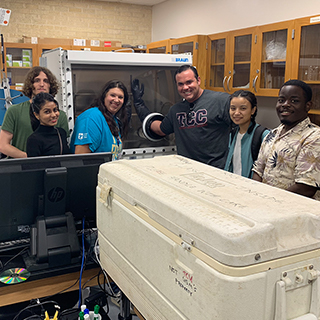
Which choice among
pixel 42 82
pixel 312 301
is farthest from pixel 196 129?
pixel 312 301

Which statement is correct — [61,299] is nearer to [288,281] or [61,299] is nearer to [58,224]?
[58,224]

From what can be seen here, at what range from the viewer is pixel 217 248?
0.58 meters

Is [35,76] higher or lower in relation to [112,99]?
higher

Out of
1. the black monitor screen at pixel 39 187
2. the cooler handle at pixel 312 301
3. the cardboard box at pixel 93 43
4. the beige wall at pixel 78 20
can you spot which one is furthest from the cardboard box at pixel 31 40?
the cooler handle at pixel 312 301

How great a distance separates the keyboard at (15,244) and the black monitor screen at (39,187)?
0.10 meters

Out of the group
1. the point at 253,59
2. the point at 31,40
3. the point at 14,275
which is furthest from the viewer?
the point at 31,40

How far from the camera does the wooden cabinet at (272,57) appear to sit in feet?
9.83

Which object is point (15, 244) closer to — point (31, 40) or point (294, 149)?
point (294, 149)

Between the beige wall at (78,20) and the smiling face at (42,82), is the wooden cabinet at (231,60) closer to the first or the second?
the smiling face at (42,82)

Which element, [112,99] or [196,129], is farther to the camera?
[196,129]

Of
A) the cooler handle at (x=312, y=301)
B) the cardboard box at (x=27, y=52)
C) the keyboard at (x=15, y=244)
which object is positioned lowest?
the keyboard at (x=15, y=244)

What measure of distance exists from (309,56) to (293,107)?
1595 millimetres

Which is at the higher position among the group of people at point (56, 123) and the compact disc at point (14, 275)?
the group of people at point (56, 123)

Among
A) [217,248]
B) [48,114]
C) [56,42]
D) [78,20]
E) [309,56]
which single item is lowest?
[217,248]
